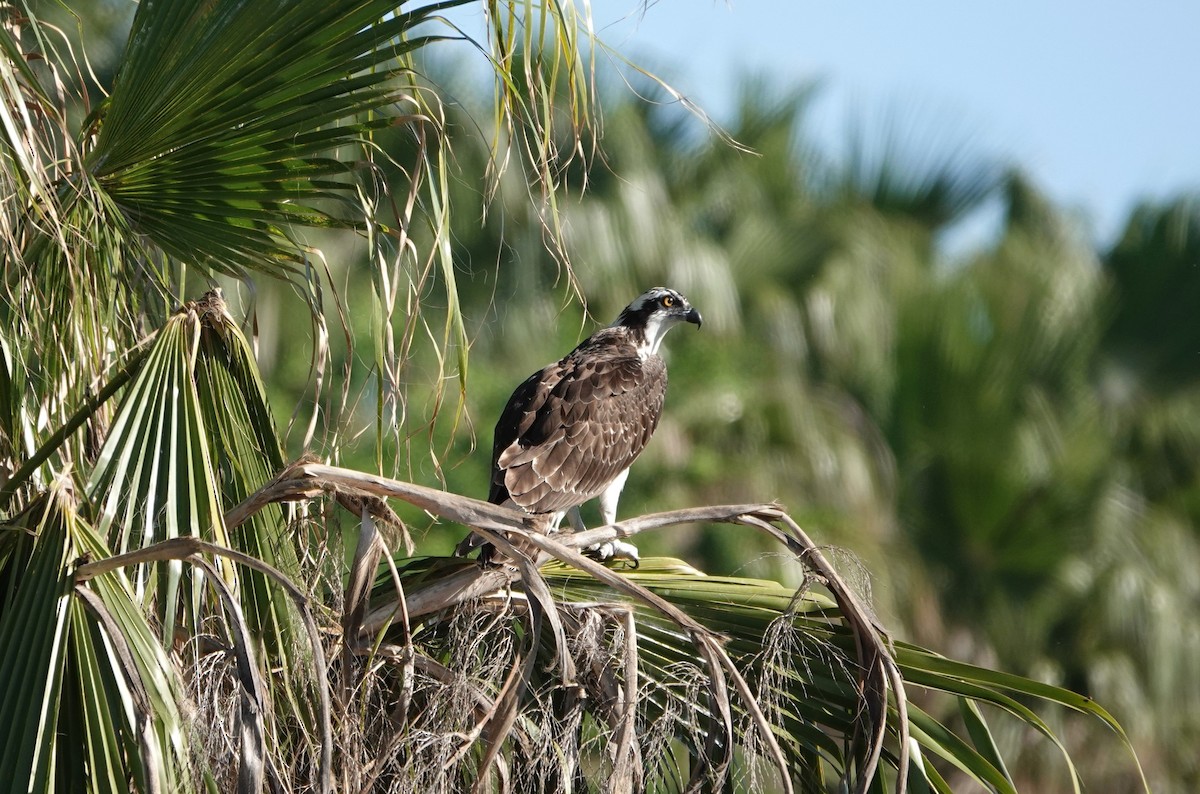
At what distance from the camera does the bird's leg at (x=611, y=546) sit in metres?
4.80

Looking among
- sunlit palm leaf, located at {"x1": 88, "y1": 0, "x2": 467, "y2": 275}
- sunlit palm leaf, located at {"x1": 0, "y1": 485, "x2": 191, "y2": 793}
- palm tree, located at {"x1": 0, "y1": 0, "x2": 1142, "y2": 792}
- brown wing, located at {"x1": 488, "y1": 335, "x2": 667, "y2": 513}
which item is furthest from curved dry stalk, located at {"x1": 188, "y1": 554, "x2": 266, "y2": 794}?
brown wing, located at {"x1": 488, "y1": 335, "x2": 667, "y2": 513}

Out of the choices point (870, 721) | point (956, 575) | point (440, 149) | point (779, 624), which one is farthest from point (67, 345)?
point (956, 575)

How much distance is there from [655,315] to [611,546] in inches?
64.8

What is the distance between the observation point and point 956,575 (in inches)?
427

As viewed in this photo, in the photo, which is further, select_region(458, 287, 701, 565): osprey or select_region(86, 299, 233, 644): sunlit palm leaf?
select_region(458, 287, 701, 565): osprey

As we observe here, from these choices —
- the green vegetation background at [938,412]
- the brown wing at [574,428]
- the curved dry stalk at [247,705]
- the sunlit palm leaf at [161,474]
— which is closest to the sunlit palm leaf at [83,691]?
the curved dry stalk at [247,705]

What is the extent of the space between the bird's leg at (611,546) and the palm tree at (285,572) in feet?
2.41

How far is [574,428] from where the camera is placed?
17.2 ft

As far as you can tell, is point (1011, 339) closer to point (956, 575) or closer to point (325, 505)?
point (956, 575)

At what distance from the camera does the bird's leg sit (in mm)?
4803

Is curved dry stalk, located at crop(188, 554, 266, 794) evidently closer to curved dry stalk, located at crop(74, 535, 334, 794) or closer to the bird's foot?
curved dry stalk, located at crop(74, 535, 334, 794)

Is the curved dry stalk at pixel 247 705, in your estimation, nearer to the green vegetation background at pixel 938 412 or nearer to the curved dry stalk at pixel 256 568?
the curved dry stalk at pixel 256 568

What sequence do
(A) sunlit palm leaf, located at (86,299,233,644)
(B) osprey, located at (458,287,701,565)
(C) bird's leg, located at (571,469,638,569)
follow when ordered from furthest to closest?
(B) osprey, located at (458,287,701,565)
(C) bird's leg, located at (571,469,638,569)
(A) sunlit palm leaf, located at (86,299,233,644)

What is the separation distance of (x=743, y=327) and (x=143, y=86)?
29.6 feet
